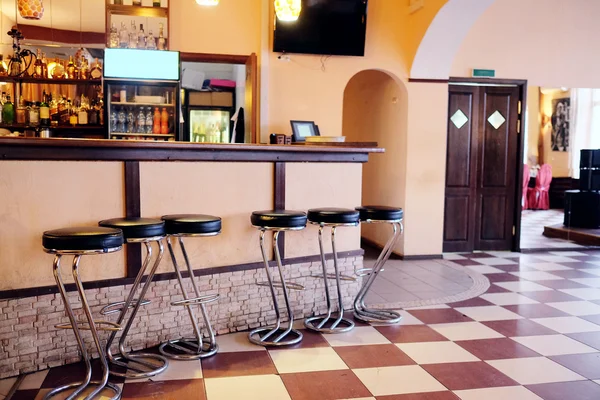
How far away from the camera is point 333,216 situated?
3686mm

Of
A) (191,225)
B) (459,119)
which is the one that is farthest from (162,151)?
(459,119)

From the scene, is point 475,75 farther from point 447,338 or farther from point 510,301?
point 447,338

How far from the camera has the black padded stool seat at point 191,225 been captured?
10.3 feet

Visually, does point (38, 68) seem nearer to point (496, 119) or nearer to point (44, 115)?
point (44, 115)

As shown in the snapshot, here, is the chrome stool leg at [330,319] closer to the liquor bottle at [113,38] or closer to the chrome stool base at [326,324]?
the chrome stool base at [326,324]

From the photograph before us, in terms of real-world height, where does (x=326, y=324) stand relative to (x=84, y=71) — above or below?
below

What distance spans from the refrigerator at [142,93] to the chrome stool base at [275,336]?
2.72 m

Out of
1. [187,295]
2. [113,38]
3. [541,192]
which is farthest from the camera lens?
[541,192]

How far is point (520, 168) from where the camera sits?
700 cm

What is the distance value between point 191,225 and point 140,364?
0.84 metres

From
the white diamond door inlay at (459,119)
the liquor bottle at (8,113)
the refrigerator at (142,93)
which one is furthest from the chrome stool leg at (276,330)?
the white diamond door inlay at (459,119)

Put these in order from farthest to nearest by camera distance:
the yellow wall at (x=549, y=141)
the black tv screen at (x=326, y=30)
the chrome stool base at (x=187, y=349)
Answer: the yellow wall at (x=549, y=141) → the black tv screen at (x=326, y=30) → the chrome stool base at (x=187, y=349)

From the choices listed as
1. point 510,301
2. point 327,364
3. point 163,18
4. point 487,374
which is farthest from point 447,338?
point 163,18

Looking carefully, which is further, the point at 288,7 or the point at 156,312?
the point at 288,7
